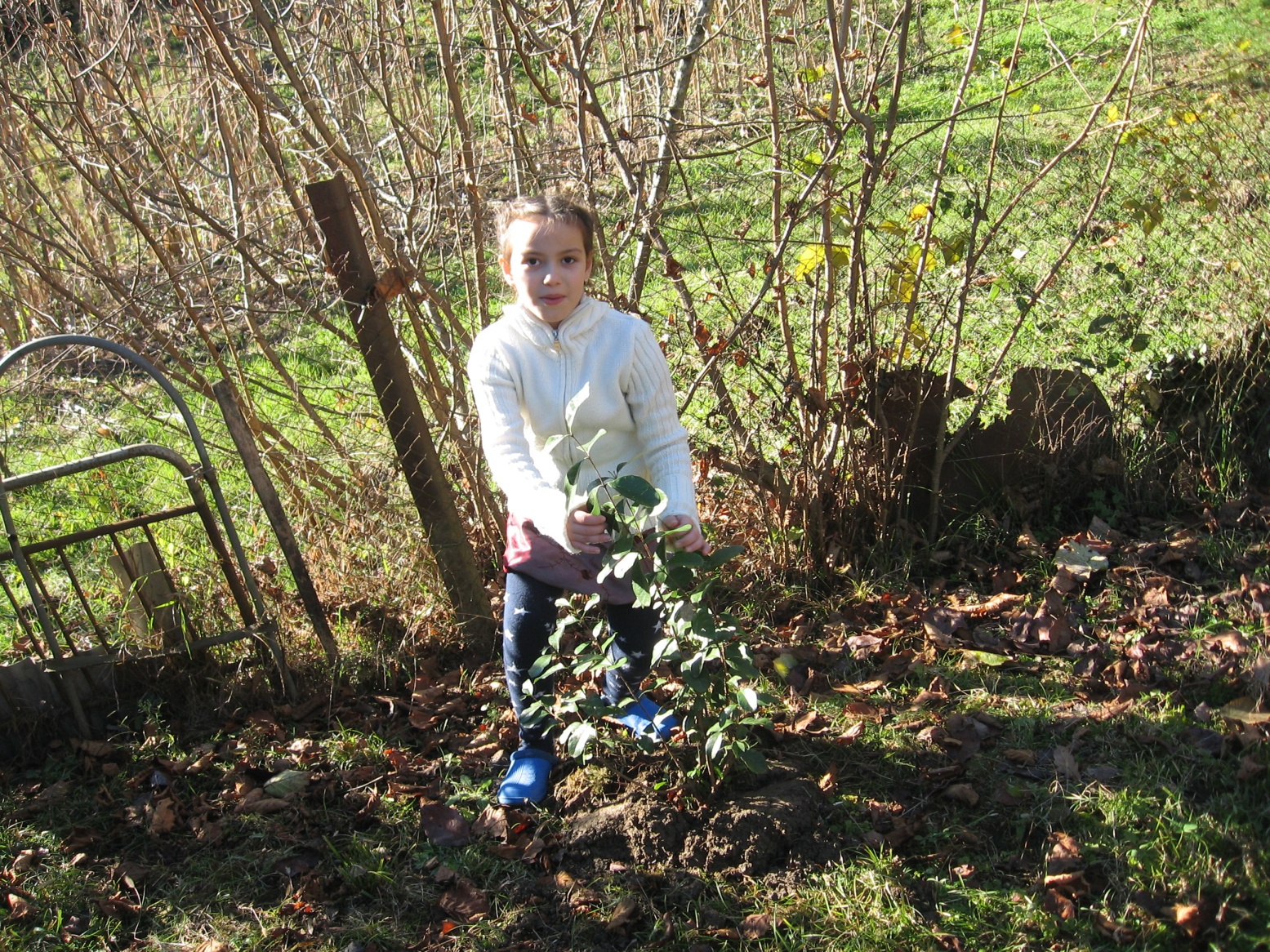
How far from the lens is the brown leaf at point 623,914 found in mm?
2406

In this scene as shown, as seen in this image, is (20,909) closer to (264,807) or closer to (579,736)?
(264,807)

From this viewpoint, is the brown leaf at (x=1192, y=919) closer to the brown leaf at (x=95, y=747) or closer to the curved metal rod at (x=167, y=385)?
the curved metal rod at (x=167, y=385)

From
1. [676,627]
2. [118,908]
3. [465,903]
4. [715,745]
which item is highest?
[676,627]

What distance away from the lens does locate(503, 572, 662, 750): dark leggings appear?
2773 mm

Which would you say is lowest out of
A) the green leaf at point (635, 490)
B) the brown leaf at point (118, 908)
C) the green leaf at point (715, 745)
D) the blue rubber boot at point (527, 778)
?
the blue rubber boot at point (527, 778)

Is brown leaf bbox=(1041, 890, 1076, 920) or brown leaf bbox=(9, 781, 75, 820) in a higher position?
brown leaf bbox=(9, 781, 75, 820)

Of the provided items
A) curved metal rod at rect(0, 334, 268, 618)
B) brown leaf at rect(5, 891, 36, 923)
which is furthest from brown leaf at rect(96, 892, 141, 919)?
curved metal rod at rect(0, 334, 268, 618)

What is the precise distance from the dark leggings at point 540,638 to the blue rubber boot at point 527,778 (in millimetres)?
30

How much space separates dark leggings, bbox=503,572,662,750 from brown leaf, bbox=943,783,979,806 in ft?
2.59

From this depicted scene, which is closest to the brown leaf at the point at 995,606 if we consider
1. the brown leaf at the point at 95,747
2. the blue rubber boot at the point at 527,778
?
the blue rubber boot at the point at 527,778

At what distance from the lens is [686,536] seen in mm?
2451

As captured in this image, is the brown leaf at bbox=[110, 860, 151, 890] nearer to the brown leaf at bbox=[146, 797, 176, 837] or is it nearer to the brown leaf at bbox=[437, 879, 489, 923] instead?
the brown leaf at bbox=[146, 797, 176, 837]

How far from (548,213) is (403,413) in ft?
3.25

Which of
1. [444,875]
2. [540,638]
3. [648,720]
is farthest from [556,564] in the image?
[444,875]
